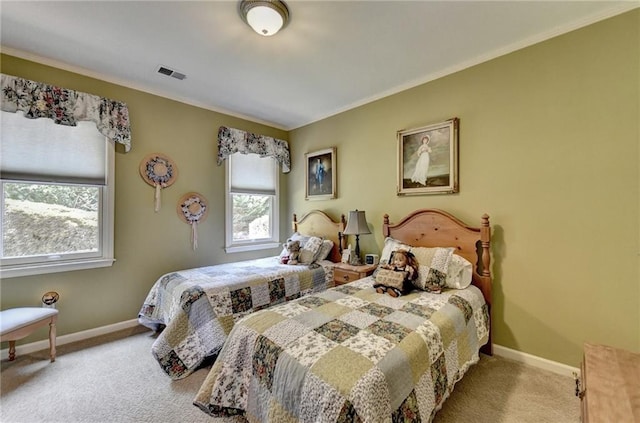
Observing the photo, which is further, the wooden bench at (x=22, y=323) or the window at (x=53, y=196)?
the window at (x=53, y=196)

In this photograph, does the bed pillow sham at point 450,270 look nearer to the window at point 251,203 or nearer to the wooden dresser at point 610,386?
the wooden dresser at point 610,386

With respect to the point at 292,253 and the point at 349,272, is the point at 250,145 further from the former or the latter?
the point at 349,272

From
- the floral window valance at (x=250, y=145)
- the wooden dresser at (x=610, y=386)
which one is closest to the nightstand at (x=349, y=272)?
the wooden dresser at (x=610, y=386)

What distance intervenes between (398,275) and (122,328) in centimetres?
300

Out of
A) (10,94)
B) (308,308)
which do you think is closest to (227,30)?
(10,94)

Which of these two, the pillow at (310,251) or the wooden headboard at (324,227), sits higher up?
the wooden headboard at (324,227)

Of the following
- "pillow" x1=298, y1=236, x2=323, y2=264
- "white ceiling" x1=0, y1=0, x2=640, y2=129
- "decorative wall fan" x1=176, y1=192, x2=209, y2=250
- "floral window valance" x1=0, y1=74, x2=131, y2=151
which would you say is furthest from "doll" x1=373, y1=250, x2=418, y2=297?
"floral window valance" x1=0, y1=74, x2=131, y2=151

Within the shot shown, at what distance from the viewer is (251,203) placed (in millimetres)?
4133

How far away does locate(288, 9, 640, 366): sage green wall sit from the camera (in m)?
1.87

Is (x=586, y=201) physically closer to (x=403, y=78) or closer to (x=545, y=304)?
(x=545, y=304)

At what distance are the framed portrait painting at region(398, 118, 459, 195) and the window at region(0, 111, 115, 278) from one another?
3203mm

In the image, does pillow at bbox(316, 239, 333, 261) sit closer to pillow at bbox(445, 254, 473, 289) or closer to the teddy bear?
the teddy bear

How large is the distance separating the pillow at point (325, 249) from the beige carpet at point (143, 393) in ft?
5.72

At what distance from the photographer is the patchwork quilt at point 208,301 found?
2107 mm
